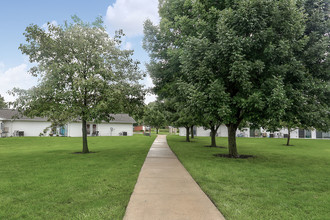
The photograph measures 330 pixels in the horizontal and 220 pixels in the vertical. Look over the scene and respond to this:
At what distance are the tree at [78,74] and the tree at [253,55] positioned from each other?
4.85 meters

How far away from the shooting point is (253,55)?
1056 cm

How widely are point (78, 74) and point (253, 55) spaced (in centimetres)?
981

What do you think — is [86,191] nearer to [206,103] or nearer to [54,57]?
[206,103]

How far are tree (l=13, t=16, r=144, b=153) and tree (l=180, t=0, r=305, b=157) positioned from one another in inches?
191

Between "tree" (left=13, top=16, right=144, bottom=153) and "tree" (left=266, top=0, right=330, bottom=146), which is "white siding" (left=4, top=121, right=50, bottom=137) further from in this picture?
"tree" (left=266, top=0, right=330, bottom=146)

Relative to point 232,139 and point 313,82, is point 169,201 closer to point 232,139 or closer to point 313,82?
point 232,139

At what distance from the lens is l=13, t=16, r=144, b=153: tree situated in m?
11.9

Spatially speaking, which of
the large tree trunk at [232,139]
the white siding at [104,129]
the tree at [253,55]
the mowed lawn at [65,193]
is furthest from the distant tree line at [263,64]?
the white siding at [104,129]

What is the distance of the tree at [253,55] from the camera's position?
31.1ft

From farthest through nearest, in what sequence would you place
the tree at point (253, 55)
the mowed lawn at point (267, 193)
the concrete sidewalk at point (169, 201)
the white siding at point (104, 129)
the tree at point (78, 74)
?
the white siding at point (104, 129) → the tree at point (78, 74) → the tree at point (253, 55) → the mowed lawn at point (267, 193) → the concrete sidewalk at point (169, 201)

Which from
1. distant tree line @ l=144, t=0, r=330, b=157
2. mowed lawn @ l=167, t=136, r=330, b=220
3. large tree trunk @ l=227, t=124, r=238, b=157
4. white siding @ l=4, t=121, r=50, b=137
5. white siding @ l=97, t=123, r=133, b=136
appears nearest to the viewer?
mowed lawn @ l=167, t=136, r=330, b=220

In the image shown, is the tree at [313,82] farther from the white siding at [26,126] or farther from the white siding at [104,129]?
the white siding at [26,126]

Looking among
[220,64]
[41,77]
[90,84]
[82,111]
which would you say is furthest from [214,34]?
[41,77]

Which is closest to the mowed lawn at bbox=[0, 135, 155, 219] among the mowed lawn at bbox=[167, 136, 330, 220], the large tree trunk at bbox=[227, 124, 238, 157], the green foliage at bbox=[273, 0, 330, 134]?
the mowed lawn at bbox=[167, 136, 330, 220]
